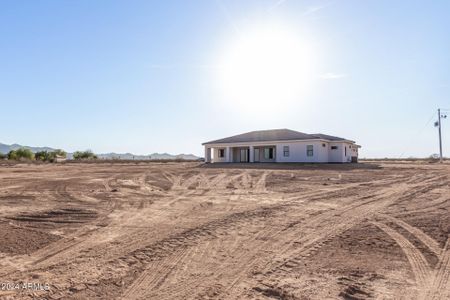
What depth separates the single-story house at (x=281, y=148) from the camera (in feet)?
113

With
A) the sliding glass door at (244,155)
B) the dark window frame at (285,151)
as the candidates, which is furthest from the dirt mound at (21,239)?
the sliding glass door at (244,155)

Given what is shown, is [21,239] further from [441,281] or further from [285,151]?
[285,151]

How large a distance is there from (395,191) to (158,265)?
10.1 m

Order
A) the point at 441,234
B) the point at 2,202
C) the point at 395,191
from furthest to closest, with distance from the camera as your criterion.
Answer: the point at 395,191
the point at 2,202
the point at 441,234

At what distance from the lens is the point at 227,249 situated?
5066 millimetres

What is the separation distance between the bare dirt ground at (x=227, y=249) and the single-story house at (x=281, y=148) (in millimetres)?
25278

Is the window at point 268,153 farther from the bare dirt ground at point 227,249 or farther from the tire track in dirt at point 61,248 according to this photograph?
the tire track in dirt at point 61,248

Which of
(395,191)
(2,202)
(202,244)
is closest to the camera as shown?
(202,244)

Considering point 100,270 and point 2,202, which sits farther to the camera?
point 2,202

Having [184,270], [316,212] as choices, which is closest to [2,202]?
[184,270]

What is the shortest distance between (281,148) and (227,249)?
3218 centimetres

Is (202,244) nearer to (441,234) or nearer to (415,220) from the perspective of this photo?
(441,234)

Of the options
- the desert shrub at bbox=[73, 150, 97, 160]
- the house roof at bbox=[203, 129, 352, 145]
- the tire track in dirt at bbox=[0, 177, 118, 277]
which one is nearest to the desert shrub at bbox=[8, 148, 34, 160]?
the desert shrub at bbox=[73, 150, 97, 160]

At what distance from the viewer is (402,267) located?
13.9ft
